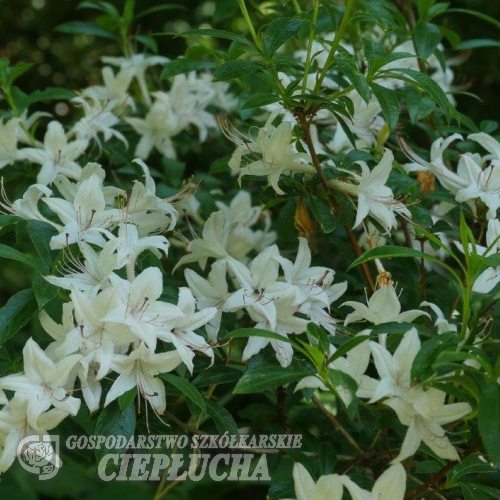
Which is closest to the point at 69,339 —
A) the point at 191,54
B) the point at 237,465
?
the point at 237,465

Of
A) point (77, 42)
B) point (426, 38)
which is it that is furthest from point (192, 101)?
point (77, 42)

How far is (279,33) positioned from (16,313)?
0.54 m

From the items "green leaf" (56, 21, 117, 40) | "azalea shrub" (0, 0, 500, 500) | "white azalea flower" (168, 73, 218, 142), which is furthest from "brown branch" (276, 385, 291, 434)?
"green leaf" (56, 21, 117, 40)

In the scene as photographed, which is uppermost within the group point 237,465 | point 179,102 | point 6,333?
point 6,333

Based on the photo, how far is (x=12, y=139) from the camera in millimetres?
1635

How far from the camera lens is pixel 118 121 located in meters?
1.90

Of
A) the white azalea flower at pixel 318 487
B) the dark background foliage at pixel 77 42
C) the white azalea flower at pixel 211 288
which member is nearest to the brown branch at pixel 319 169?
the white azalea flower at pixel 211 288

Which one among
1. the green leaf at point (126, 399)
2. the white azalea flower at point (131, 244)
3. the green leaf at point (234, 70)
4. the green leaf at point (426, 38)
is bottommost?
the green leaf at point (126, 399)

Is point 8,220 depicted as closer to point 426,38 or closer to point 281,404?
point 281,404

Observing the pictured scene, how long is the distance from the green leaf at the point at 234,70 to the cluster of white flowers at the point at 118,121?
45 cm

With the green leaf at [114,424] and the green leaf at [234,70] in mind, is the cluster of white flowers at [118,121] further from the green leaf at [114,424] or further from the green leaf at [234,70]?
the green leaf at [114,424]

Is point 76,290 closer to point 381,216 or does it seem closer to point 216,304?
point 216,304

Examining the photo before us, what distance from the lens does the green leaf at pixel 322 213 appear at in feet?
4.25

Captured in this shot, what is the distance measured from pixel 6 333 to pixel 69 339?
11 centimetres
